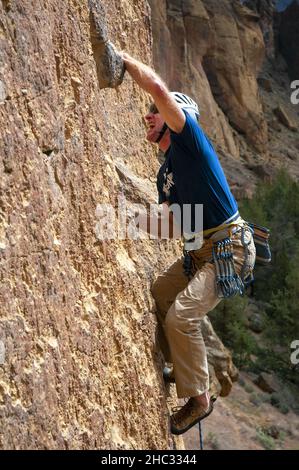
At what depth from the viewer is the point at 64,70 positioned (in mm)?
3109

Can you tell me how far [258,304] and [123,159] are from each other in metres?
19.4

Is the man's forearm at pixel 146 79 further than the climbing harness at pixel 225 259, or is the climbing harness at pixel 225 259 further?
the climbing harness at pixel 225 259

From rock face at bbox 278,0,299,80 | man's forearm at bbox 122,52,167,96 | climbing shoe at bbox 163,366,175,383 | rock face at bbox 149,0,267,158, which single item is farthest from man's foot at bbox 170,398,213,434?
rock face at bbox 278,0,299,80

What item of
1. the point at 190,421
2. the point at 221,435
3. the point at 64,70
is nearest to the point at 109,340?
the point at 190,421

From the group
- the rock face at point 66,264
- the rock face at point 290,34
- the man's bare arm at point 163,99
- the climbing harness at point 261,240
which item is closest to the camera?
the rock face at point 66,264

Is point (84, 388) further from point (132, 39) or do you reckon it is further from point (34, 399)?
point (132, 39)

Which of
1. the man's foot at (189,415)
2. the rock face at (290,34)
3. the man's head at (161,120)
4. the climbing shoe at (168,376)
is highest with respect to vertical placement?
the rock face at (290,34)

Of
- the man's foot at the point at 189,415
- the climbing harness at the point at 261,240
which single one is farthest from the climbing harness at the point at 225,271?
the man's foot at the point at 189,415

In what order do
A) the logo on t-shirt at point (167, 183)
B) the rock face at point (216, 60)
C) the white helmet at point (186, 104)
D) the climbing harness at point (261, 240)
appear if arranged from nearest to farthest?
the white helmet at point (186, 104) → the logo on t-shirt at point (167, 183) → the climbing harness at point (261, 240) → the rock face at point (216, 60)

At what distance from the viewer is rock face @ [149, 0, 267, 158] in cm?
3306

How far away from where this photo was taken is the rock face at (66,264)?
2.43 meters

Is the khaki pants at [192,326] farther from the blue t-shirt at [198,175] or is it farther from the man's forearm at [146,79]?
the man's forearm at [146,79]

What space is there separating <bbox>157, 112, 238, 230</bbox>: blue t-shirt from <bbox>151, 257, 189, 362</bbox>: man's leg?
42 centimetres

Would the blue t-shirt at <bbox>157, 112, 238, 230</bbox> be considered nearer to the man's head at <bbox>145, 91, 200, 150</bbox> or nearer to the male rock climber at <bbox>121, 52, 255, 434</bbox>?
the male rock climber at <bbox>121, 52, 255, 434</bbox>
